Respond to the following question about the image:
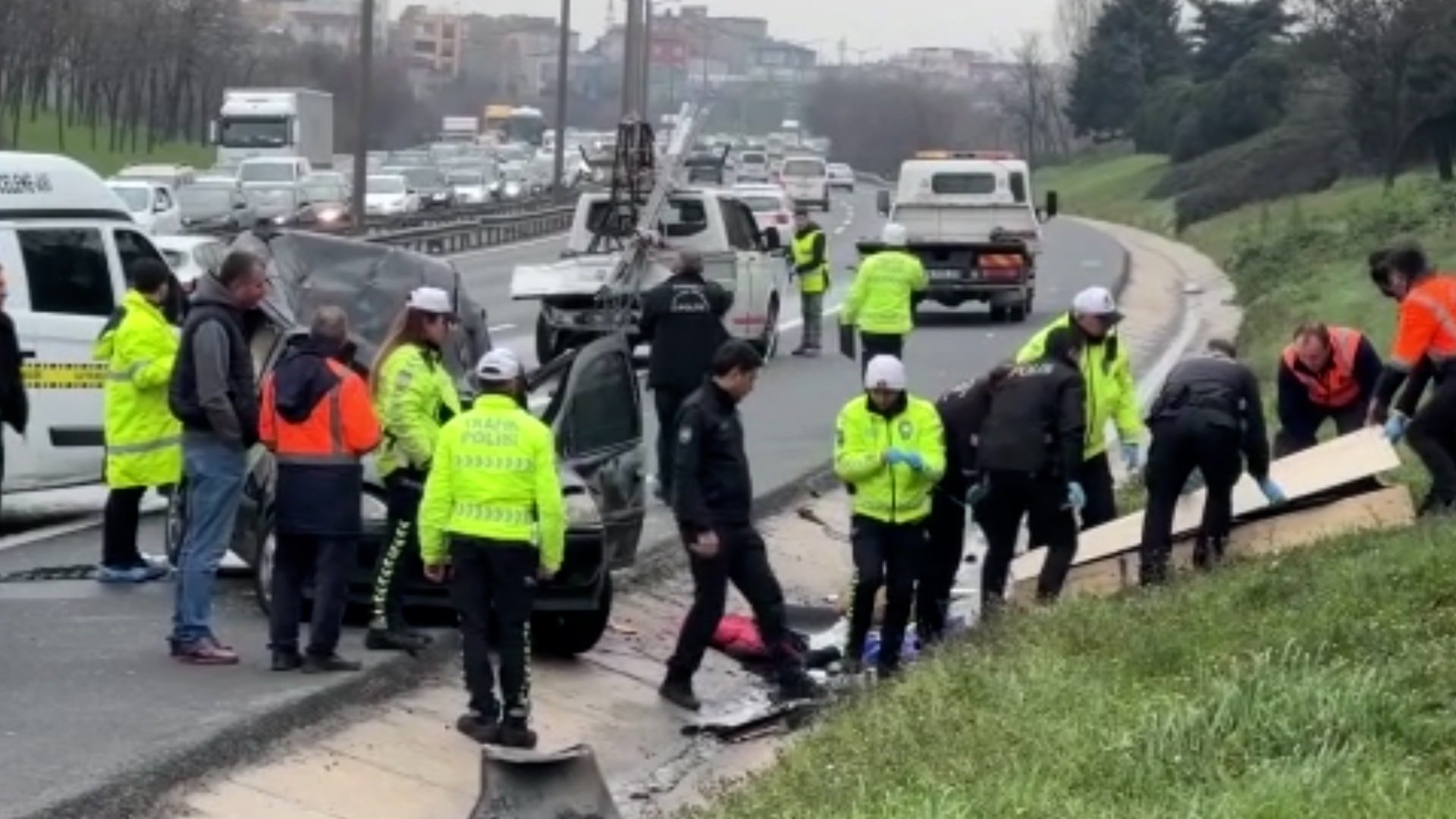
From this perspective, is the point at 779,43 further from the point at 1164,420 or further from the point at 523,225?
the point at 1164,420

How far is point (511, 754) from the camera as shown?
33.9 feet

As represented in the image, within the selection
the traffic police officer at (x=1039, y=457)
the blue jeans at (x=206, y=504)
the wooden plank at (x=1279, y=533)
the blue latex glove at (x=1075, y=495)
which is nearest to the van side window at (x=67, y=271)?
the blue jeans at (x=206, y=504)

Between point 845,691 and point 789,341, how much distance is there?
23.9 metres

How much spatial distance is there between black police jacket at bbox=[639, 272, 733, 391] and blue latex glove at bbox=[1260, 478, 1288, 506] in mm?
4519

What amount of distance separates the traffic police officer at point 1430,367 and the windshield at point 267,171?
4421 cm

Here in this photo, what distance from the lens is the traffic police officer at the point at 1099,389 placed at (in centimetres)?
1448

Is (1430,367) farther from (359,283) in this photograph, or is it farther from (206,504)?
(206,504)

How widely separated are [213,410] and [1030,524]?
426 cm

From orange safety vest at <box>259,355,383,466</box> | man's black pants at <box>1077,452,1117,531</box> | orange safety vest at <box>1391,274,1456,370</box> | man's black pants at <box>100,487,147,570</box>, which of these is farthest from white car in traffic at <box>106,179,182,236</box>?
orange safety vest at <box>259,355,383,466</box>

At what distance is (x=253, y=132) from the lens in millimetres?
69875

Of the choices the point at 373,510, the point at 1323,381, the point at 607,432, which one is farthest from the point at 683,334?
the point at 373,510

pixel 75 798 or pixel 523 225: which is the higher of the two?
pixel 75 798

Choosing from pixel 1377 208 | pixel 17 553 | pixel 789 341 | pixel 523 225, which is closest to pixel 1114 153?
pixel 523 225

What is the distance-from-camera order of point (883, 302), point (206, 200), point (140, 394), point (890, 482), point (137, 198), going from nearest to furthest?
1. point (890, 482)
2. point (140, 394)
3. point (883, 302)
4. point (137, 198)
5. point (206, 200)
